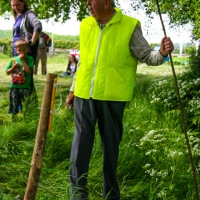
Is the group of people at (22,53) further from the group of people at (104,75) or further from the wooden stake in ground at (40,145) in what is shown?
the wooden stake in ground at (40,145)

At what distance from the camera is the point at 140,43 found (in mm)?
3555

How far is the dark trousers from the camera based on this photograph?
142 inches

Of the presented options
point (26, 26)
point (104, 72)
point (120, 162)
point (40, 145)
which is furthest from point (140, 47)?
point (26, 26)

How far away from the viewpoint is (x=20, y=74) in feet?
21.1

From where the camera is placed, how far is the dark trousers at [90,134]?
3.61m

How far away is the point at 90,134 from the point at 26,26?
135 inches

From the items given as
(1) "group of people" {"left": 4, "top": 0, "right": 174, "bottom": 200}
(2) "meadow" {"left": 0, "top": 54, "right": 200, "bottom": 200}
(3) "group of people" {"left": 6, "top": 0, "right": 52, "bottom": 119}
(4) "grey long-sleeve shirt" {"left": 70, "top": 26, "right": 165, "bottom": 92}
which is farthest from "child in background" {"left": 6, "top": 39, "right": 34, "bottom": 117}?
(4) "grey long-sleeve shirt" {"left": 70, "top": 26, "right": 165, "bottom": 92}

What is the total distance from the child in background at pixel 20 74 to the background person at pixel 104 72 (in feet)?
9.26

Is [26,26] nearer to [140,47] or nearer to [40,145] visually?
[140,47]

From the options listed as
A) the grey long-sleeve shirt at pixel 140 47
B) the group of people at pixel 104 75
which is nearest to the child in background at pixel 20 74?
the group of people at pixel 104 75

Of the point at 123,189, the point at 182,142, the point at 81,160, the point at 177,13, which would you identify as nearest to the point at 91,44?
the point at 81,160

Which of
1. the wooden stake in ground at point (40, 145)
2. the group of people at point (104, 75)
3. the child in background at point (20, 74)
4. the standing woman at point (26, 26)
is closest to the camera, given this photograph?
the wooden stake in ground at point (40, 145)

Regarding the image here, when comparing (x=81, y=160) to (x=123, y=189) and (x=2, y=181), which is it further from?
(x=2, y=181)

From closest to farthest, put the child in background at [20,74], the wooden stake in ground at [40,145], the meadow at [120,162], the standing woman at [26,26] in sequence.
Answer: the wooden stake in ground at [40,145] < the meadow at [120,162] < the child in background at [20,74] < the standing woman at [26,26]
